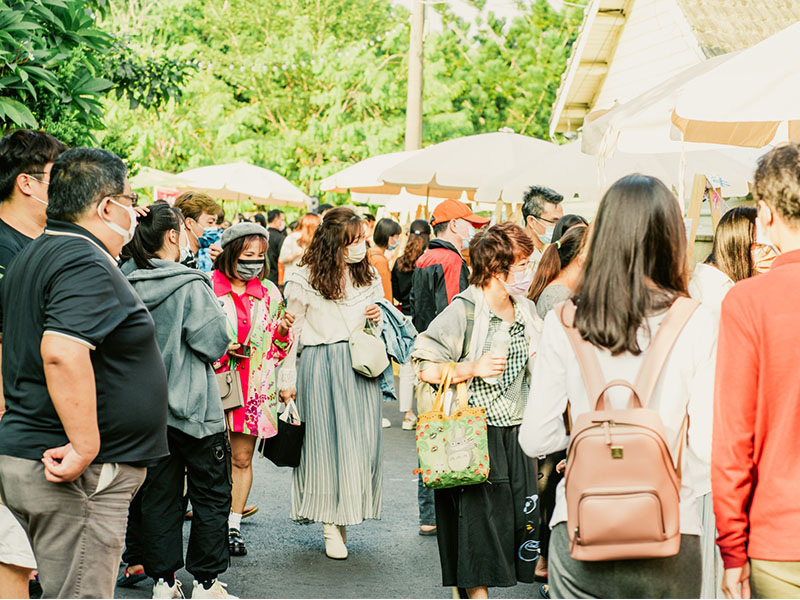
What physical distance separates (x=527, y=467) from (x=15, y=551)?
2.78m

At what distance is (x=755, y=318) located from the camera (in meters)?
2.79

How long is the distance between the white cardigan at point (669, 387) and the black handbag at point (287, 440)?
3840mm

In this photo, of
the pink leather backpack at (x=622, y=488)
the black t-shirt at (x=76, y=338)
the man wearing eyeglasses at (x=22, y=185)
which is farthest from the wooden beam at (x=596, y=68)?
the pink leather backpack at (x=622, y=488)

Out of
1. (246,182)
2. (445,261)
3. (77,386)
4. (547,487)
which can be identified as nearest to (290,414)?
(547,487)

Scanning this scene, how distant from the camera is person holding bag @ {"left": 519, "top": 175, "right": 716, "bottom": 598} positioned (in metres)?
2.71

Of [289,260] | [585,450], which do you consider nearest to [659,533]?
[585,450]

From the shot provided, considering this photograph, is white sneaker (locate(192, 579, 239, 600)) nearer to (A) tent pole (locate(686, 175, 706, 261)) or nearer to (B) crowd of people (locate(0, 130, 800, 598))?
(B) crowd of people (locate(0, 130, 800, 598))

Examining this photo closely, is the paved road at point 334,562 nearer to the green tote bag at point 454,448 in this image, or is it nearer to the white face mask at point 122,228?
the green tote bag at point 454,448

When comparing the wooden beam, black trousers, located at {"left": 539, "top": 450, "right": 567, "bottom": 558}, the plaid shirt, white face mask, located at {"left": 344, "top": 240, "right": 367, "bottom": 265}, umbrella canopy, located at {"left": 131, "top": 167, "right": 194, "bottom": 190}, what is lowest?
black trousers, located at {"left": 539, "top": 450, "right": 567, "bottom": 558}

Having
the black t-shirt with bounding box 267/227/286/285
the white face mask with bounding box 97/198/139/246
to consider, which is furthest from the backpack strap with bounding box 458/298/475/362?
the black t-shirt with bounding box 267/227/286/285

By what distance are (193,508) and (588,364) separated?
10.6 ft

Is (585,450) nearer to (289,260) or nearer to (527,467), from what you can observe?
(527,467)

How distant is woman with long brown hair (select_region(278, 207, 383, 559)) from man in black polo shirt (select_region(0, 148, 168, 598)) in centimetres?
302

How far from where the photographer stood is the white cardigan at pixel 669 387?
286cm
